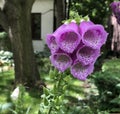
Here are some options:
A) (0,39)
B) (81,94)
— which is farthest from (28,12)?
(0,39)

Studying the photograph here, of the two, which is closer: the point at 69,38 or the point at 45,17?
the point at 69,38

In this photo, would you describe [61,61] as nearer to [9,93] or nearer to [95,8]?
[9,93]

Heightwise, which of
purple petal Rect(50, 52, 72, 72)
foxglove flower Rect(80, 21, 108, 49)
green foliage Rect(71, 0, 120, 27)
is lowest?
green foliage Rect(71, 0, 120, 27)

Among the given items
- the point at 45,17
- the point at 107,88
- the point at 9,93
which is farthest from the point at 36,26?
the point at 107,88

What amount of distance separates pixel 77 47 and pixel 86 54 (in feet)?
0.17

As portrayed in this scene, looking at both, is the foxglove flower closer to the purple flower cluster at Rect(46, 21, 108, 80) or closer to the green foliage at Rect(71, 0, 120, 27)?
the purple flower cluster at Rect(46, 21, 108, 80)

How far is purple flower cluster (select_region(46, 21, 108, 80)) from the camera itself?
1806mm

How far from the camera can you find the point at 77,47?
1.81 metres

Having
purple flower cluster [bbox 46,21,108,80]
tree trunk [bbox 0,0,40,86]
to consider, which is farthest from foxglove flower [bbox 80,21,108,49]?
tree trunk [bbox 0,0,40,86]

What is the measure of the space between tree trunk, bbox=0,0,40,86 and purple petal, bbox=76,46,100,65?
766cm

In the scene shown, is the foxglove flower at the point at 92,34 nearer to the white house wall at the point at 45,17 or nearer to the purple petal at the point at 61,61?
the purple petal at the point at 61,61

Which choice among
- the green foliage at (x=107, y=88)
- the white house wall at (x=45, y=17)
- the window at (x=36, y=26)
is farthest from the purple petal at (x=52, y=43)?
the window at (x=36, y=26)

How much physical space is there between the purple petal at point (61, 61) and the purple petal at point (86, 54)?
0.17 ft

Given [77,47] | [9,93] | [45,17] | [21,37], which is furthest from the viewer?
[45,17]
